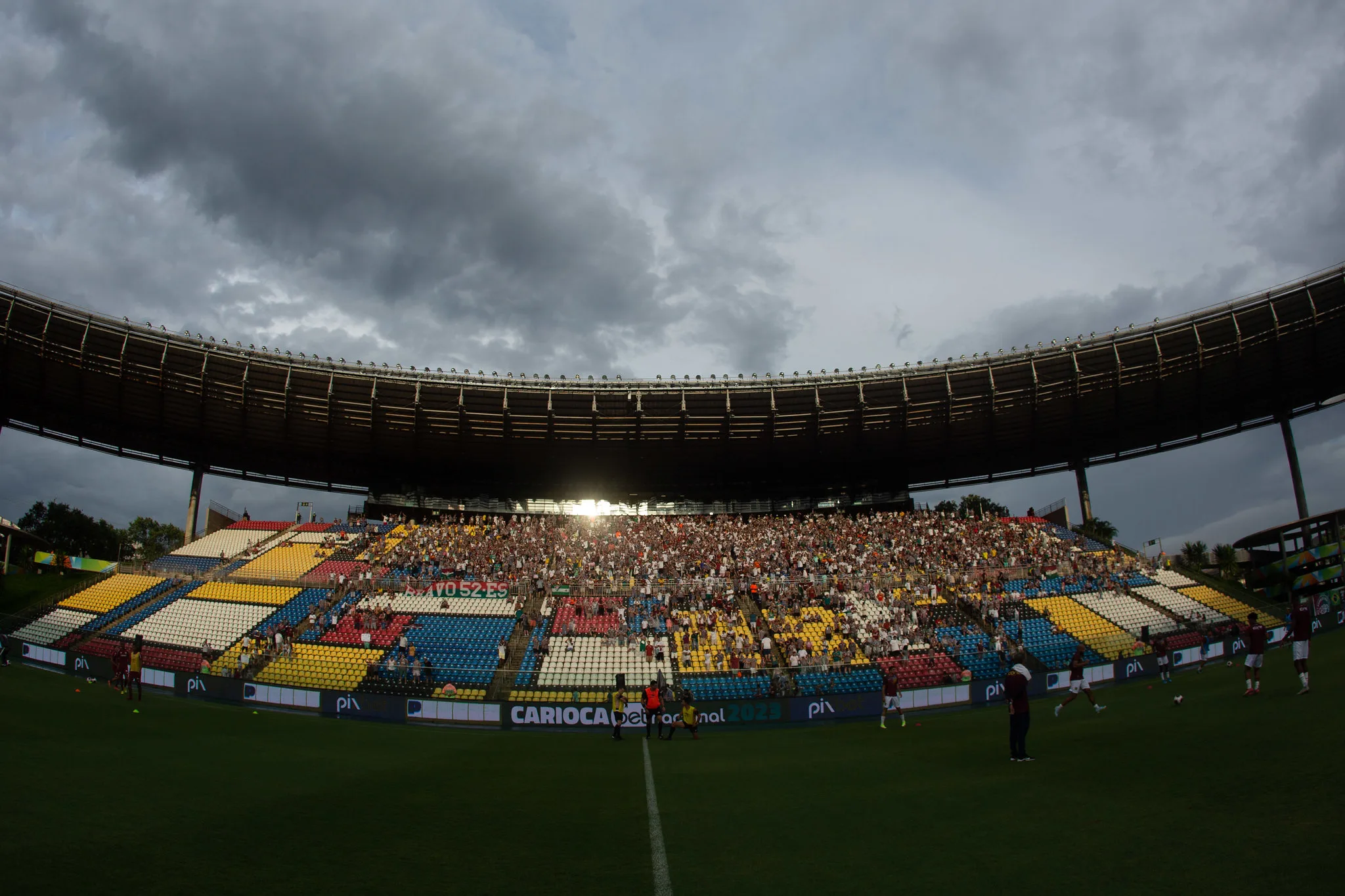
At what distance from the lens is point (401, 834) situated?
8.36 meters

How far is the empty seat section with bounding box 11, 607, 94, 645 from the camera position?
110 feet

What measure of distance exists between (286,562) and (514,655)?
18333 mm

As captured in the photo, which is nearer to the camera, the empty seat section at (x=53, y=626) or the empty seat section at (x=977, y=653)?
the empty seat section at (x=977, y=653)

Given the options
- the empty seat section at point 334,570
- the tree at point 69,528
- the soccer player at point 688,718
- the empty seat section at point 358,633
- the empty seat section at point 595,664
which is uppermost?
the tree at point 69,528

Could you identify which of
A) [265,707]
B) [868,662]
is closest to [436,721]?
[265,707]

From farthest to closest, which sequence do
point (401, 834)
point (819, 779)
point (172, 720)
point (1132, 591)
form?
point (1132, 591), point (172, 720), point (819, 779), point (401, 834)

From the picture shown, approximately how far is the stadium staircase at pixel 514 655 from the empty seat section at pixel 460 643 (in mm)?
343

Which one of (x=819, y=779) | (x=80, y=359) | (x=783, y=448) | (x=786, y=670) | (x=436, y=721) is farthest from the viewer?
(x=783, y=448)

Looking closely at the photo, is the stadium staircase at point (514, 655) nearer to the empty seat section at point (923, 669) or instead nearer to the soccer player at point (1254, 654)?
the empty seat section at point (923, 669)

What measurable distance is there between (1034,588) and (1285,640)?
9999 mm

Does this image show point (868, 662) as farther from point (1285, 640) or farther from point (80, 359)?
point (80, 359)

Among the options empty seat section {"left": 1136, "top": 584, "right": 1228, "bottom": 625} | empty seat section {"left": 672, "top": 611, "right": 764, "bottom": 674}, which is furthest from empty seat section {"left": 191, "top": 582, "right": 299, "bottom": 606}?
empty seat section {"left": 1136, "top": 584, "right": 1228, "bottom": 625}

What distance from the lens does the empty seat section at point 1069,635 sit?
3161 centimetres

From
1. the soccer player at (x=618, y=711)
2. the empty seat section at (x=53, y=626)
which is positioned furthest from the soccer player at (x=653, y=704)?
the empty seat section at (x=53, y=626)
